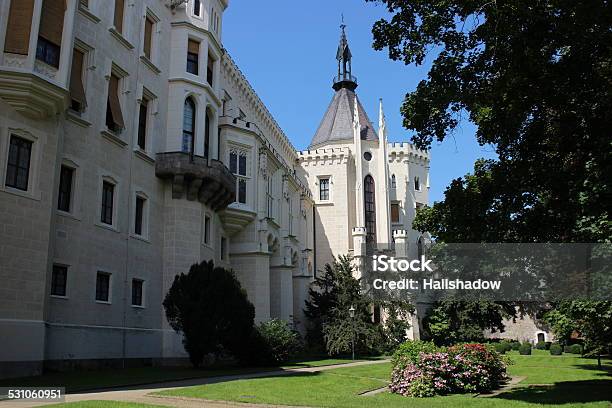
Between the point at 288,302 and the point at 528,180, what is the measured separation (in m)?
29.7

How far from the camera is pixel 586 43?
13672 millimetres

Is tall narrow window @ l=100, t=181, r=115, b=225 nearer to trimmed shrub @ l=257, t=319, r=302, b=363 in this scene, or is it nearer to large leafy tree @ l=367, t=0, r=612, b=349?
trimmed shrub @ l=257, t=319, r=302, b=363

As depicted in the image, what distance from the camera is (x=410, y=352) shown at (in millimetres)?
19078

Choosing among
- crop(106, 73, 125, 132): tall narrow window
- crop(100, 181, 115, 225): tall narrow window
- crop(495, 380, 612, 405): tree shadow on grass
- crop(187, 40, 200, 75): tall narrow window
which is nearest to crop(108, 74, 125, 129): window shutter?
crop(106, 73, 125, 132): tall narrow window

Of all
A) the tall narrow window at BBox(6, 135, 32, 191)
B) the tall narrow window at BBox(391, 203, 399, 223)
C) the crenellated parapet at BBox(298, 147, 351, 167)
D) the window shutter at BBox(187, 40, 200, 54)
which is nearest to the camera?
the tall narrow window at BBox(6, 135, 32, 191)

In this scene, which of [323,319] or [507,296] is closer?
[507,296]

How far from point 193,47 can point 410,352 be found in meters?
20.3

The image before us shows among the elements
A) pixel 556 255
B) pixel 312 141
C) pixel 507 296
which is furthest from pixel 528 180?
pixel 312 141

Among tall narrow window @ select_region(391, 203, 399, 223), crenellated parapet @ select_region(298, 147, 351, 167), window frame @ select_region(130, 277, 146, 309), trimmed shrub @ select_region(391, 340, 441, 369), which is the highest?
crenellated parapet @ select_region(298, 147, 351, 167)

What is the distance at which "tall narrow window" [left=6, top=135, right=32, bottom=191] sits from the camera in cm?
1870

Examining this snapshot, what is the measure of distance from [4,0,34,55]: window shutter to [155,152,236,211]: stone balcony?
10.1 m

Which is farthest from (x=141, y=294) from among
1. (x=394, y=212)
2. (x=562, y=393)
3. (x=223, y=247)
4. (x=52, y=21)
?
(x=394, y=212)

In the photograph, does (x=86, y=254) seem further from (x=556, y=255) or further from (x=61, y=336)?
(x=556, y=255)

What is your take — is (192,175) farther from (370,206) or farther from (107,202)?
(370,206)
